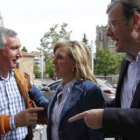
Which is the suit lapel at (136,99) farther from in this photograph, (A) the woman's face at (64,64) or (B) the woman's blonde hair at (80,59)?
(A) the woman's face at (64,64)

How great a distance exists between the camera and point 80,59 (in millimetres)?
2619

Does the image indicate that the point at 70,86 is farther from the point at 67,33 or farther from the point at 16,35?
the point at 67,33

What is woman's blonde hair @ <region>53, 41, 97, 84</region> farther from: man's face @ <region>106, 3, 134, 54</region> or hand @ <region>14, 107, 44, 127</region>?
man's face @ <region>106, 3, 134, 54</region>

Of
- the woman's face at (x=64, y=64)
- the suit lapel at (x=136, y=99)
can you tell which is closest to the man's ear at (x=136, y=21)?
the suit lapel at (x=136, y=99)

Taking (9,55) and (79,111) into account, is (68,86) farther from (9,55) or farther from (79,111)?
(9,55)

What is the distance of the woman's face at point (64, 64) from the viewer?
2639 millimetres

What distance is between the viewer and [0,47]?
2746mm

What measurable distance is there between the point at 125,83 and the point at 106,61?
50.4 meters

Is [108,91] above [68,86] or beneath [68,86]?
beneath

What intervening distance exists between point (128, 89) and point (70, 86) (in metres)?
0.75

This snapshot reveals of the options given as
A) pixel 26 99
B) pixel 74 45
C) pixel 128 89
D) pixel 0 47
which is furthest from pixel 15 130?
pixel 128 89

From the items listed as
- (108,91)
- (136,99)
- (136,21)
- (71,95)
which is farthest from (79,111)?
(108,91)

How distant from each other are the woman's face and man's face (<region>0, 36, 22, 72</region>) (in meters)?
0.42

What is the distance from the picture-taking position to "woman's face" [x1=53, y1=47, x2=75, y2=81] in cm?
264
